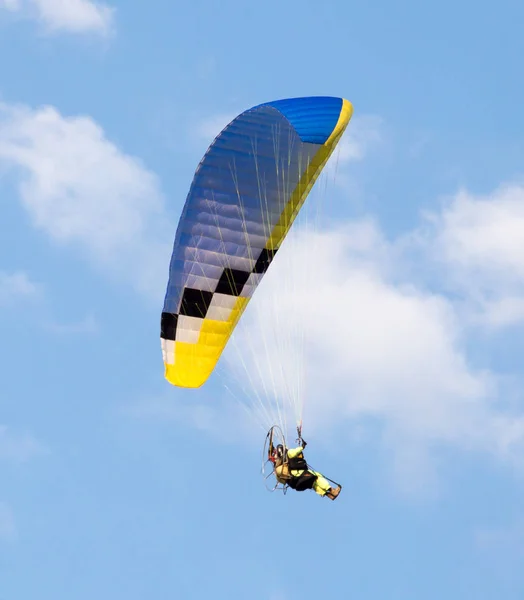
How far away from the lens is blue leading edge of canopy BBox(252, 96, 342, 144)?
840 inches

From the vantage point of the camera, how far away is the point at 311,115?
70.6ft

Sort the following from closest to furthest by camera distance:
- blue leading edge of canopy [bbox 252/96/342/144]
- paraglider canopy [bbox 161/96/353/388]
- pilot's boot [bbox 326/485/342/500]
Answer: pilot's boot [bbox 326/485/342/500] < blue leading edge of canopy [bbox 252/96/342/144] < paraglider canopy [bbox 161/96/353/388]

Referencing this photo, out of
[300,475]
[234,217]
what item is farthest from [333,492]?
[234,217]

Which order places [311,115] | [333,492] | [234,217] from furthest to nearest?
1. [234,217]
2. [311,115]
3. [333,492]

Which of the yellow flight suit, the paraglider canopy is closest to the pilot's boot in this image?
the yellow flight suit

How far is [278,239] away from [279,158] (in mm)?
1537

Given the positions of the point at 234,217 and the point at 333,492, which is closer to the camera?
the point at 333,492

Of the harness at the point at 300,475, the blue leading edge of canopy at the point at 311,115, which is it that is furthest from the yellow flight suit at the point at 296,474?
the blue leading edge of canopy at the point at 311,115

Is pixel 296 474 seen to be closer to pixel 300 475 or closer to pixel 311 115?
pixel 300 475

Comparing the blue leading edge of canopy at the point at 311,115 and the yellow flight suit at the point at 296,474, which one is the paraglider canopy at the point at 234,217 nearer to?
the blue leading edge of canopy at the point at 311,115

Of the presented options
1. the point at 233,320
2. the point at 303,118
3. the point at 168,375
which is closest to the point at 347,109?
the point at 303,118

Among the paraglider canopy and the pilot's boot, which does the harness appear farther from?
the paraglider canopy

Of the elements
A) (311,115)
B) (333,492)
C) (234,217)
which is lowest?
(333,492)

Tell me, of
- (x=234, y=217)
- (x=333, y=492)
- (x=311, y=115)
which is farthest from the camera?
(x=234, y=217)
